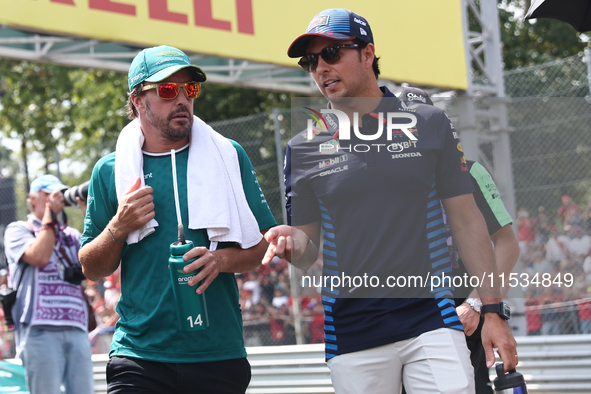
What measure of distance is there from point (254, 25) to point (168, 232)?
17.2ft

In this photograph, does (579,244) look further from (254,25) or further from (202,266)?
(202,266)

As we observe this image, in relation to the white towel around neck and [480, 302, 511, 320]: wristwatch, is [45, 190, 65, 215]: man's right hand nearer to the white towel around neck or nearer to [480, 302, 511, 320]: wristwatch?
the white towel around neck

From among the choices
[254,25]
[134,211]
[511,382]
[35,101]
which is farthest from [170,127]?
[35,101]

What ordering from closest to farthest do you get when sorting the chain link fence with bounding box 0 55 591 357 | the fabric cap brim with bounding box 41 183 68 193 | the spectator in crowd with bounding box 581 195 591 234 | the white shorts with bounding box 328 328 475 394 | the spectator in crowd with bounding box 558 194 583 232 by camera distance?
the white shorts with bounding box 328 328 475 394
the fabric cap brim with bounding box 41 183 68 193
the chain link fence with bounding box 0 55 591 357
the spectator in crowd with bounding box 581 195 591 234
the spectator in crowd with bounding box 558 194 583 232

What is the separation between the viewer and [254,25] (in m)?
7.83

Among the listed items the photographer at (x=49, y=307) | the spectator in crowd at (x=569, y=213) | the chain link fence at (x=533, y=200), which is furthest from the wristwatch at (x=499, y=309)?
the spectator in crowd at (x=569, y=213)

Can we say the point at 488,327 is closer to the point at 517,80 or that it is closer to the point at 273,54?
the point at 273,54

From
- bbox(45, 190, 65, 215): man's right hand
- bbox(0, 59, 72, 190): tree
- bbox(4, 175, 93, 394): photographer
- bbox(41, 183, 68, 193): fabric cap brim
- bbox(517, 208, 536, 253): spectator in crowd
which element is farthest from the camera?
bbox(0, 59, 72, 190): tree

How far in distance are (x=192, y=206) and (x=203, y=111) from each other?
1493 cm

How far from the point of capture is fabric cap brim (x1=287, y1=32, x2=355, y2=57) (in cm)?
284

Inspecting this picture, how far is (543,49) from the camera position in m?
20.6

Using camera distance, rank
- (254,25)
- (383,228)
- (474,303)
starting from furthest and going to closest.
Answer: (254,25), (474,303), (383,228)

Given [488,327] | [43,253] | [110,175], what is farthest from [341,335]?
[43,253]

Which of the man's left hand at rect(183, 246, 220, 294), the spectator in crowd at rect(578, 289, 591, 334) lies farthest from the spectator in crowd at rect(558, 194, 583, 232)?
the man's left hand at rect(183, 246, 220, 294)
